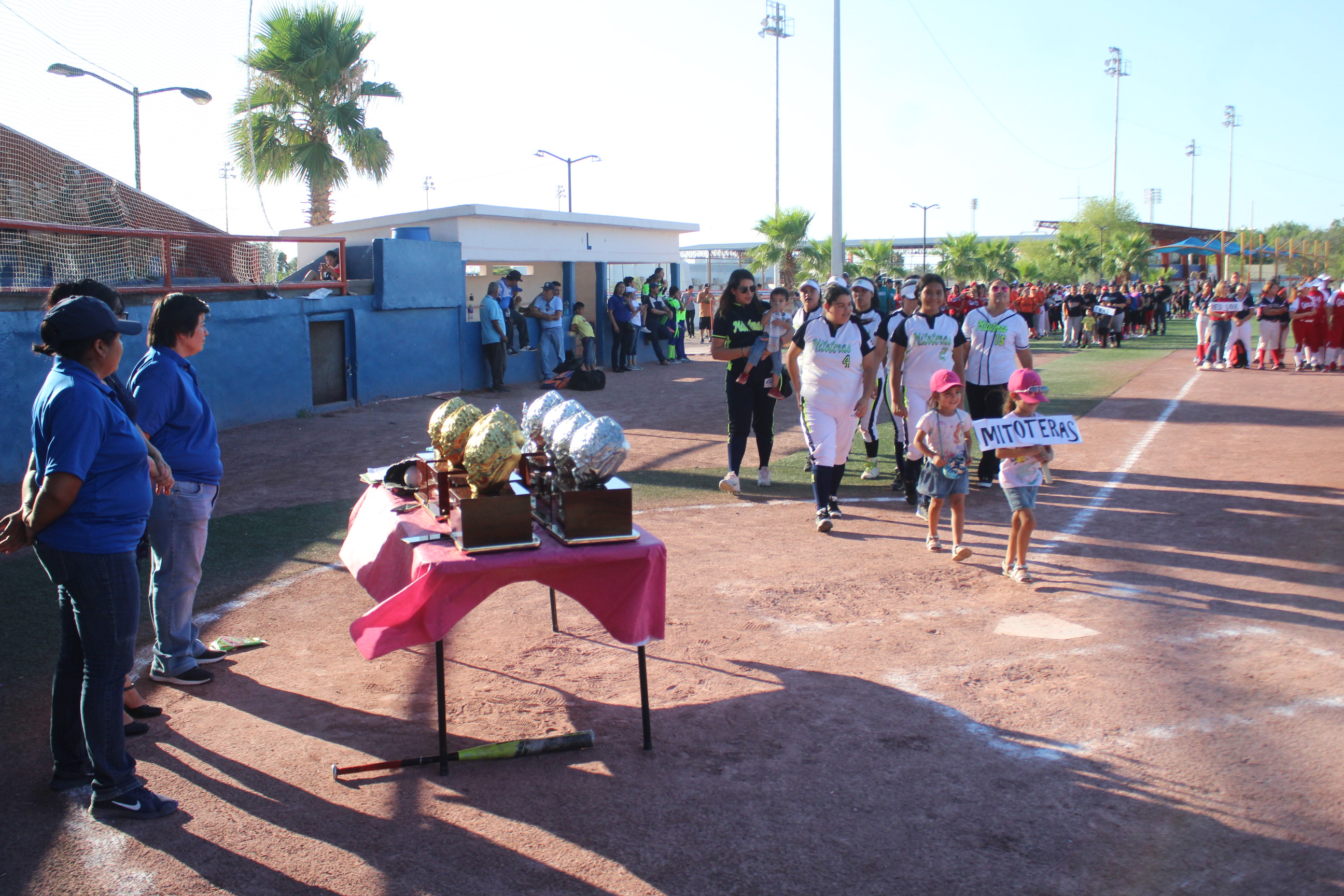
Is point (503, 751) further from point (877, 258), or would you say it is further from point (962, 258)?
point (962, 258)

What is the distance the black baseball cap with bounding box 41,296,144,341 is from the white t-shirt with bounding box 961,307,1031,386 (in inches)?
279

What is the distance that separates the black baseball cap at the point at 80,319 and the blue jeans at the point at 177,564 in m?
1.31

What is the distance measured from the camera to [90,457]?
11.3 ft

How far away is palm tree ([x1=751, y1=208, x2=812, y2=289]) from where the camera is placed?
127 ft

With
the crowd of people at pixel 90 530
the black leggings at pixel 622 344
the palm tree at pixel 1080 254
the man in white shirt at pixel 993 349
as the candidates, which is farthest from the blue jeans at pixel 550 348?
the palm tree at pixel 1080 254

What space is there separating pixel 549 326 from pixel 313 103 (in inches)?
418

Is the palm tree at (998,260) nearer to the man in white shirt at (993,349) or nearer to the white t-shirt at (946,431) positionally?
the man in white shirt at (993,349)

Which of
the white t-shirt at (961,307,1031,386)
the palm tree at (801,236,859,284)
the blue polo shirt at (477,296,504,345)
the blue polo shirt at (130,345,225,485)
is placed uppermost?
the palm tree at (801,236,859,284)

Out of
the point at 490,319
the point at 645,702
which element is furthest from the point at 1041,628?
the point at 490,319

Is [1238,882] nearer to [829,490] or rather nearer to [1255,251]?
[829,490]

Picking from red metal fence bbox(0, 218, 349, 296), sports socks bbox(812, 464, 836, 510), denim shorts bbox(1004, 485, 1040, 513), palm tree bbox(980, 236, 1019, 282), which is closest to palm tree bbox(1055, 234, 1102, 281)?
palm tree bbox(980, 236, 1019, 282)

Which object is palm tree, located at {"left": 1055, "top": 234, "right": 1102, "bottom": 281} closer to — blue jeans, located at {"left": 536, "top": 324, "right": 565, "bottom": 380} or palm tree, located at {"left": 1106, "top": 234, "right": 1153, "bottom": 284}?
palm tree, located at {"left": 1106, "top": 234, "right": 1153, "bottom": 284}

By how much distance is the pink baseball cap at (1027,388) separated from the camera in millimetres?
6398

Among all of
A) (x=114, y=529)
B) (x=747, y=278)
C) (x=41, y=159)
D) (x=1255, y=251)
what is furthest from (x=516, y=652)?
(x=1255, y=251)
